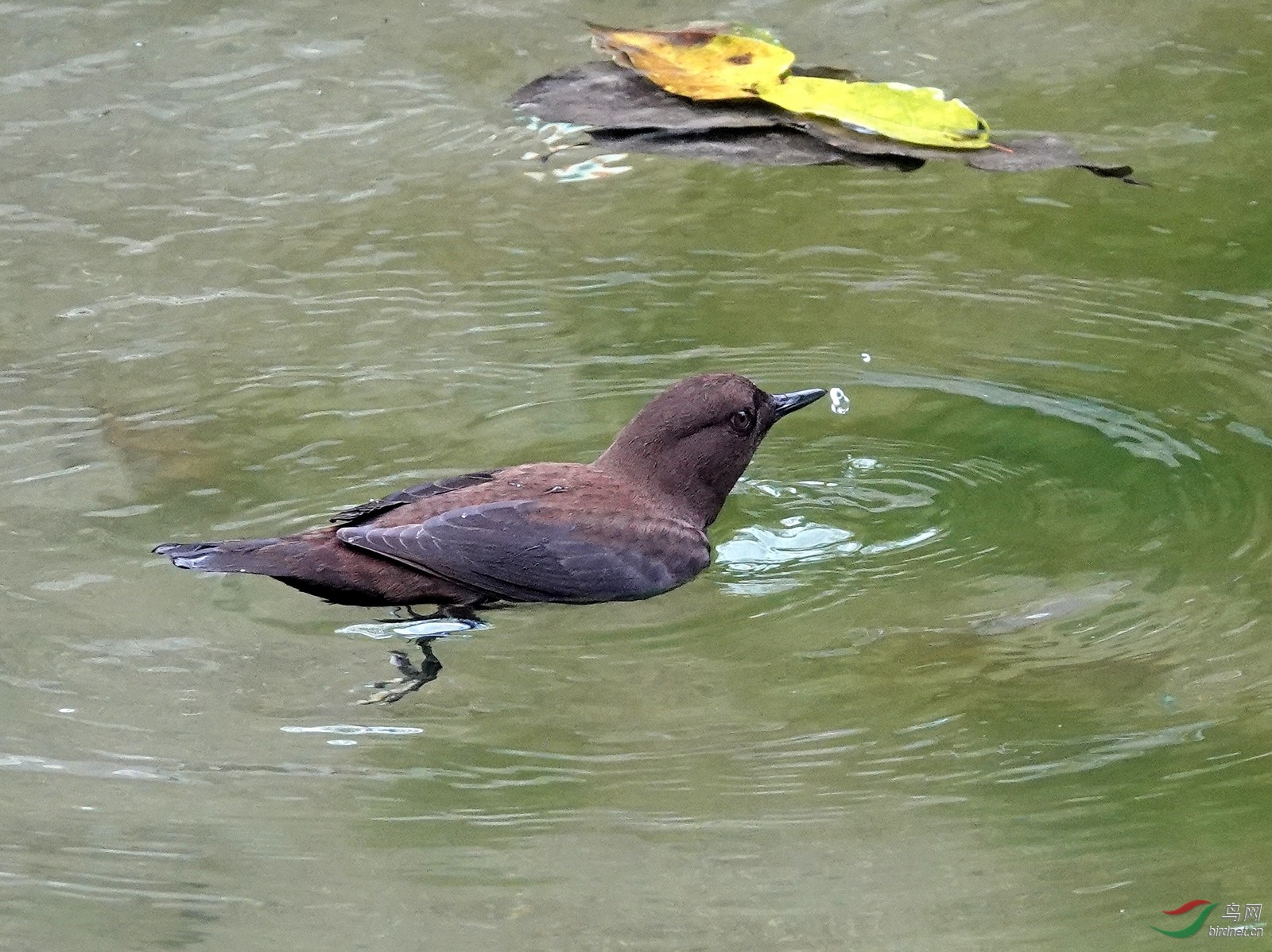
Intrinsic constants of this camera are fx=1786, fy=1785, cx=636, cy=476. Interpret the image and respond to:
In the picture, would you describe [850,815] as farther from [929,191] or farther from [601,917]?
[929,191]

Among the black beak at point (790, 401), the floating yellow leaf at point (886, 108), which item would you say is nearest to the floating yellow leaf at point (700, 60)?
the floating yellow leaf at point (886, 108)

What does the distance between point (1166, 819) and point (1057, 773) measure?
246 millimetres

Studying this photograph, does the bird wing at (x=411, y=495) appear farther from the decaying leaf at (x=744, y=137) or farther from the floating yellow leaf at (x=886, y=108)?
the floating yellow leaf at (x=886, y=108)

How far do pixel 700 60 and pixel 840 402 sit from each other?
198cm

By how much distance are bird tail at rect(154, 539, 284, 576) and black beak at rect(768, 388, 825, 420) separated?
58.4 inches

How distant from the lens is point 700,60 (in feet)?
21.6

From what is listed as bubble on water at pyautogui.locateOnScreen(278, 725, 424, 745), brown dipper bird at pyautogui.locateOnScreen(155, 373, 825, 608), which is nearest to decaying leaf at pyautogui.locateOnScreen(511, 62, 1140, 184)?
brown dipper bird at pyautogui.locateOnScreen(155, 373, 825, 608)

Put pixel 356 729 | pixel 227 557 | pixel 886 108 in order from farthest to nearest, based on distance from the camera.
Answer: pixel 886 108 < pixel 227 557 < pixel 356 729

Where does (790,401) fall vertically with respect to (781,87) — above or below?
below

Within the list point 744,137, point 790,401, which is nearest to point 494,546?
point 790,401

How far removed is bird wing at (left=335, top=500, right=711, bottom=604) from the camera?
4398 mm

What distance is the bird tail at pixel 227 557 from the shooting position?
13.7 ft
